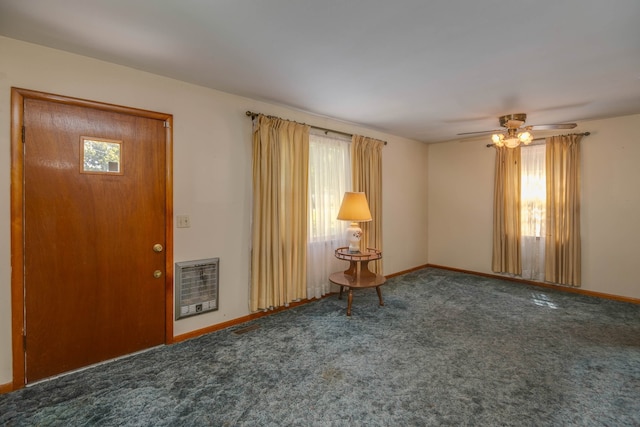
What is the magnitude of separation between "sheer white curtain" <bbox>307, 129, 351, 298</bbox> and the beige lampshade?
1.22 feet

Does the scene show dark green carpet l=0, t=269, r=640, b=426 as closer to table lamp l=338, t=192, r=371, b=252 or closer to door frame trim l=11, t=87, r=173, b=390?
door frame trim l=11, t=87, r=173, b=390

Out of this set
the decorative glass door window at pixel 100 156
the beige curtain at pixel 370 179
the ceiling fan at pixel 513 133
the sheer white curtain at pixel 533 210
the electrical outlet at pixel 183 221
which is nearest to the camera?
the decorative glass door window at pixel 100 156

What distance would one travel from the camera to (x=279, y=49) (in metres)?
2.13

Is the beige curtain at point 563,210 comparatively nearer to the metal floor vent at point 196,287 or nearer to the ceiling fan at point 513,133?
the ceiling fan at point 513,133

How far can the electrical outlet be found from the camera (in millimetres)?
2736

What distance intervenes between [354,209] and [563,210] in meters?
3.10

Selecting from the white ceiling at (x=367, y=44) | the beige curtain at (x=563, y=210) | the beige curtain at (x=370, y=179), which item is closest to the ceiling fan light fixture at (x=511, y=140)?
the white ceiling at (x=367, y=44)

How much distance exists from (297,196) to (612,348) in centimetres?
333

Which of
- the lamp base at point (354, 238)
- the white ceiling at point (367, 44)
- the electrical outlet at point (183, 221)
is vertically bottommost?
the lamp base at point (354, 238)

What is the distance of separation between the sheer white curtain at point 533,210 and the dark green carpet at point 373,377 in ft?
3.98

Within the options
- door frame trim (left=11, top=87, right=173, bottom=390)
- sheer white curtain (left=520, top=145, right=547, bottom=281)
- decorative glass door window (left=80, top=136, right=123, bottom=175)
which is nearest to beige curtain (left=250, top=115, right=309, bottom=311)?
decorative glass door window (left=80, top=136, right=123, bottom=175)

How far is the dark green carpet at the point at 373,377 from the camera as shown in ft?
5.95

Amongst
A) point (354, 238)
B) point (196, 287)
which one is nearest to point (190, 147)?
point (196, 287)

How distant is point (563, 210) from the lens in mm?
4188
